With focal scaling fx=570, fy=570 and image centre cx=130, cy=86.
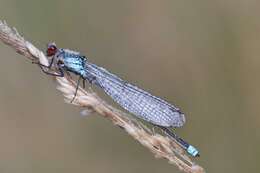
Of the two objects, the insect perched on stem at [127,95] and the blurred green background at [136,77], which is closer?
the insect perched on stem at [127,95]

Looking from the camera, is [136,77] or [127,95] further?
[136,77]

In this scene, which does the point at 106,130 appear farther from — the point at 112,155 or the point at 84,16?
the point at 84,16

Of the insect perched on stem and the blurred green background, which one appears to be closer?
the insect perched on stem

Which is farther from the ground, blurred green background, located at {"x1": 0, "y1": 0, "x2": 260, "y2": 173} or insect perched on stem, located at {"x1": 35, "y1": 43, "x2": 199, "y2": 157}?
blurred green background, located at {"x1": 0, "y1": 0, "x2": 260, "y2": 173}

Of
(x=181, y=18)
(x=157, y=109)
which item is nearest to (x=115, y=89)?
(x=157, y=109)

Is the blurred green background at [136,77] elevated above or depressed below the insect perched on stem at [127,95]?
above
